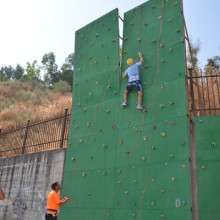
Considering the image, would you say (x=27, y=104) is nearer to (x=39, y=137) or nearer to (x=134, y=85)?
(x=39, y=137)

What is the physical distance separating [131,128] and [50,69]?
34.1 metres

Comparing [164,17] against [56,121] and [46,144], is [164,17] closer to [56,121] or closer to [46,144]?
[56,121]

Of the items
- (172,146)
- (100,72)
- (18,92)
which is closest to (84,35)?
(100,72)

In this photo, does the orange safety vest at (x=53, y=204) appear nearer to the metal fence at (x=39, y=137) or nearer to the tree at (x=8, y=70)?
the metal fence at (x=39, y=137)

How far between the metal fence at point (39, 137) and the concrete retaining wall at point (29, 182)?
628 millimetres

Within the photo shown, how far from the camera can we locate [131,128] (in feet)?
24.9

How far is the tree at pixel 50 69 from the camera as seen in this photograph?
3923 cm

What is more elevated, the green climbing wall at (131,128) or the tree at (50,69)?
the tree at (50,69)

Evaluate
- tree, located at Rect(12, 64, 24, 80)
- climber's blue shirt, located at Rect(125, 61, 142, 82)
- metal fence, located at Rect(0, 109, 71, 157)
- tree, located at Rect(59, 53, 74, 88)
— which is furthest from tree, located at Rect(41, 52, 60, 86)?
climber's blue shirt, located at Rect(125, 61, 142, 82)

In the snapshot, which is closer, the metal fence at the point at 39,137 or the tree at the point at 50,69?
the metal fence at the point at 39,137

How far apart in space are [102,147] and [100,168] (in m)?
0.57

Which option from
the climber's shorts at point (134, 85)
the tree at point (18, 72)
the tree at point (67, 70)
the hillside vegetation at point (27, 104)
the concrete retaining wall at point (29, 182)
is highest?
the tree at point (18, 72)

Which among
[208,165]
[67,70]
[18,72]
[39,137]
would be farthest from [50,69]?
[208,165]

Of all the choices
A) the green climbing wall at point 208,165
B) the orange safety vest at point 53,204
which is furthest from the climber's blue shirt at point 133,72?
the orange safety vest at point 53,204
